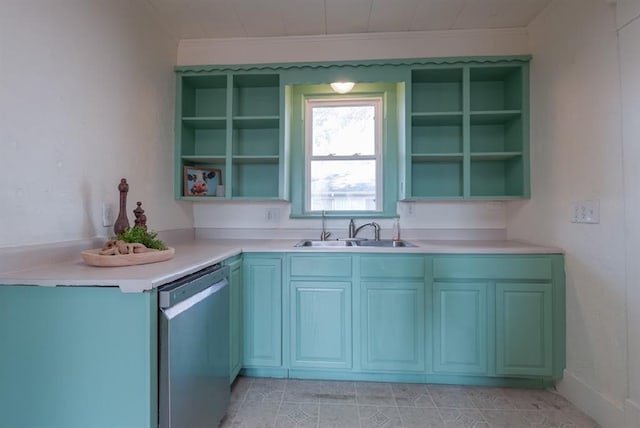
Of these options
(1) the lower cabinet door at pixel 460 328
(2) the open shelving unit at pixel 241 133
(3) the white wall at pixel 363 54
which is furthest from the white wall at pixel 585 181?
(2) the open shelving unit at pixel 241 133

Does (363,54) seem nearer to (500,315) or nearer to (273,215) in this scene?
(273,215)

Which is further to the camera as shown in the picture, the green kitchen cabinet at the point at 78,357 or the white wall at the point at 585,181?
the white wall at the point at 585,181

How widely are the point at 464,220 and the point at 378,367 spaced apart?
4.51ft

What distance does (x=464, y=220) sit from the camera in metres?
2.58

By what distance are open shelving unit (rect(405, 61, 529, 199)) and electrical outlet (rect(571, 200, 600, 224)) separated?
0.53 meters

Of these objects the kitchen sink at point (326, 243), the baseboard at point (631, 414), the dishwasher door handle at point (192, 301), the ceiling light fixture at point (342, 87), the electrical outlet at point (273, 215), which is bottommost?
the baseboard at point (631, 414)

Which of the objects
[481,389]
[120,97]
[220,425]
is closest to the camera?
[220,425]

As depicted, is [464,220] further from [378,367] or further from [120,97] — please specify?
[120,97]

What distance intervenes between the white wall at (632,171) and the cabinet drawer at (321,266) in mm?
1413

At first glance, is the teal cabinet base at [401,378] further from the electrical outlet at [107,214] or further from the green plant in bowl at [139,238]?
the electrical outlet at [107,214]

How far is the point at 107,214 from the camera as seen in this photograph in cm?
170

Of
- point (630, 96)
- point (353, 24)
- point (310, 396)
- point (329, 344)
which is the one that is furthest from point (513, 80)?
point (310, 396)

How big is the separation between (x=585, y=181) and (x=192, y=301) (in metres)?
2.16

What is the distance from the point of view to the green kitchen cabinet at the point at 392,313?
199cm
